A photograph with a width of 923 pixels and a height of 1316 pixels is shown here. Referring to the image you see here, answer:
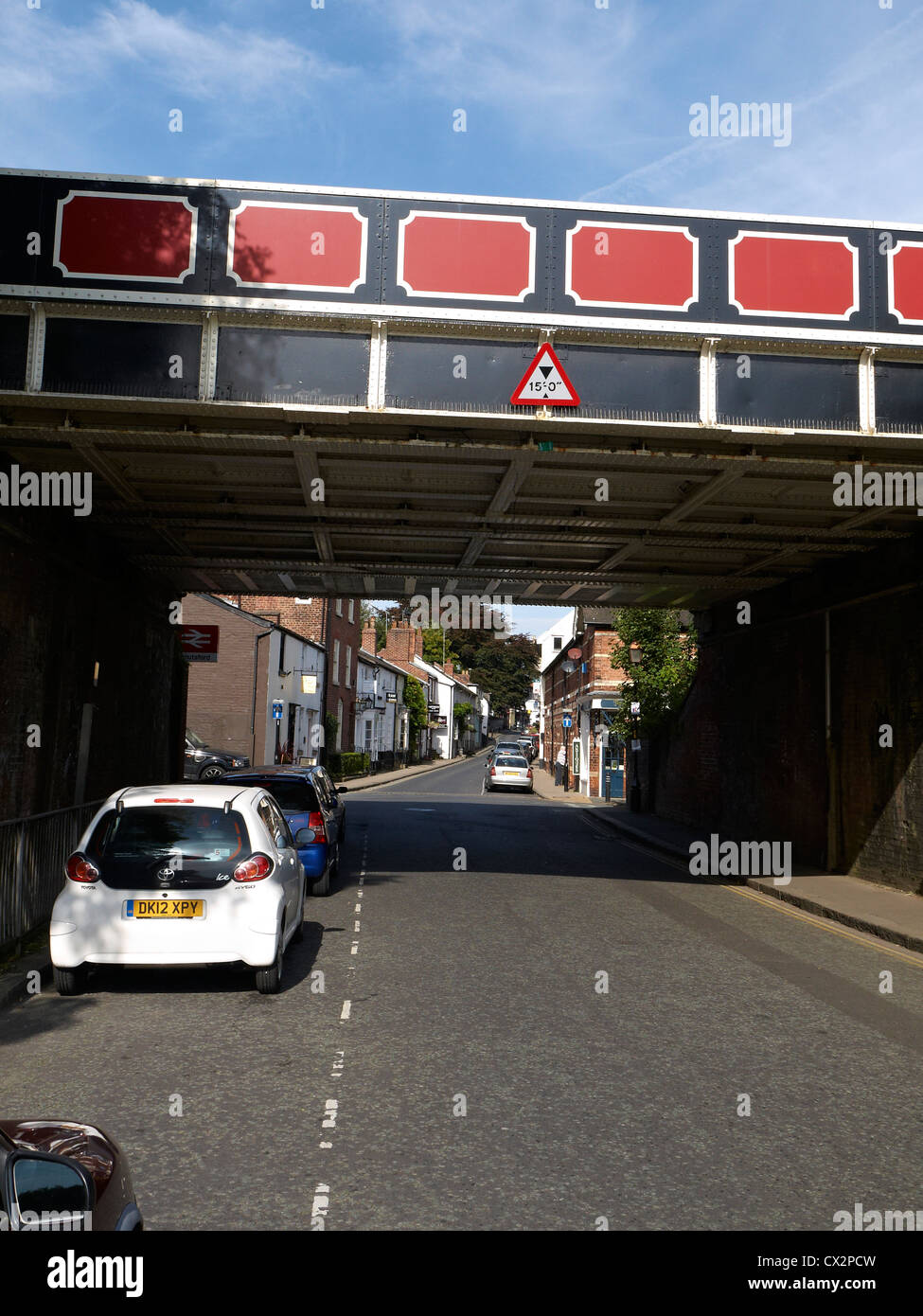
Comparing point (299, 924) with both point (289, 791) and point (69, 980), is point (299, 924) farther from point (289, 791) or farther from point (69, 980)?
point (289, 791)

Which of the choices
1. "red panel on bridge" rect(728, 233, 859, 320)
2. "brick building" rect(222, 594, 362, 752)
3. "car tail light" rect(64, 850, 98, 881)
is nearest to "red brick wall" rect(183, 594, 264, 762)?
"brick building" rect(222, 594, 362, 752)

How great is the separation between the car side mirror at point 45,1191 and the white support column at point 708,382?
8.90m

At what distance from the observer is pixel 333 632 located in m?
53.8

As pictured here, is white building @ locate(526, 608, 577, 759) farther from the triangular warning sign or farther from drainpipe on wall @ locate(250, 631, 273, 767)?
the triangular warning sign

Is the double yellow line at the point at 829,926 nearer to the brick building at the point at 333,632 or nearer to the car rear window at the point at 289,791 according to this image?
the car rear window at the point at 289,791

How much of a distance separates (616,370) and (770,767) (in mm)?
10554

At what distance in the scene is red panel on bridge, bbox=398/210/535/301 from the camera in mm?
9922

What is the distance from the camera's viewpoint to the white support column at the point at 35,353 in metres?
9.58

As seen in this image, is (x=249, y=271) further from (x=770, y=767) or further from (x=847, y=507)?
(x=770, y=767)

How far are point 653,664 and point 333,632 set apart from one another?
26.9 metres

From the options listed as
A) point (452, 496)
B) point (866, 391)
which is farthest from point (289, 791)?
point (866, 391)

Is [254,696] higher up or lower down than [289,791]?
higher up

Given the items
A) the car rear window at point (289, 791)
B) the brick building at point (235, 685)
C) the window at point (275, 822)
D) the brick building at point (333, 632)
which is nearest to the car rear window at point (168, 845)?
the window at point (275, 822)
